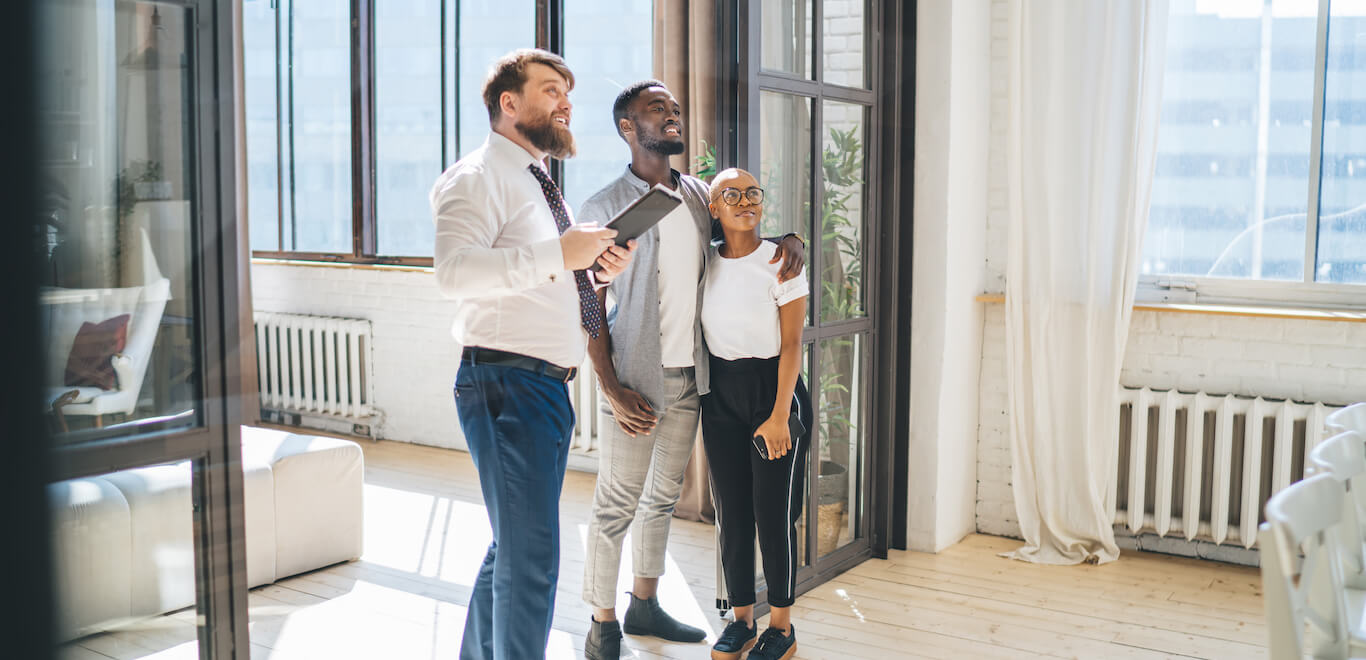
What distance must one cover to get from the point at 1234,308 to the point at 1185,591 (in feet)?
3.23

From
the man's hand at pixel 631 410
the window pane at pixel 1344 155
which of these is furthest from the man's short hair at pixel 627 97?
the window pane at pixel 1344 155

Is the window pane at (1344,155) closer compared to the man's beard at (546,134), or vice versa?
the man's beard at (546,134)

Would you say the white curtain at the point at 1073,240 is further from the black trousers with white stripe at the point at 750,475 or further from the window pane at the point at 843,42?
the black trousers with white stripe at the point at 750,475

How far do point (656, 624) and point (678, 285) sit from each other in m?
0.99

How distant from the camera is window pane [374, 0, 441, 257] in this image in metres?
5.54

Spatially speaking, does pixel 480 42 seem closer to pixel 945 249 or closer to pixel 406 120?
pixel 406 120

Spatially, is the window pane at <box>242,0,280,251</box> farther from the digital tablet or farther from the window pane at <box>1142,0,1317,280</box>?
the window pane at <box>1142,0,1317,280</box>

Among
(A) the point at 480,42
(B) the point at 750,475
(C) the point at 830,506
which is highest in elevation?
(A) the point at 480,42

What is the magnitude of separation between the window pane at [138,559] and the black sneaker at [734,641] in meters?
1.51

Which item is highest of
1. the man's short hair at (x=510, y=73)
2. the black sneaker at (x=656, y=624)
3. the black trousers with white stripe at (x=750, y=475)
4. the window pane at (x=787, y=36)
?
the window pane at (x=787, y=36)

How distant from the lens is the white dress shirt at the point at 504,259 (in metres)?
1.93

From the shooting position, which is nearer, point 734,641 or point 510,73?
point 510,73

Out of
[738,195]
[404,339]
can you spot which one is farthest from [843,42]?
[404,339]

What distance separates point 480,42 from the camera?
5.33 meters
